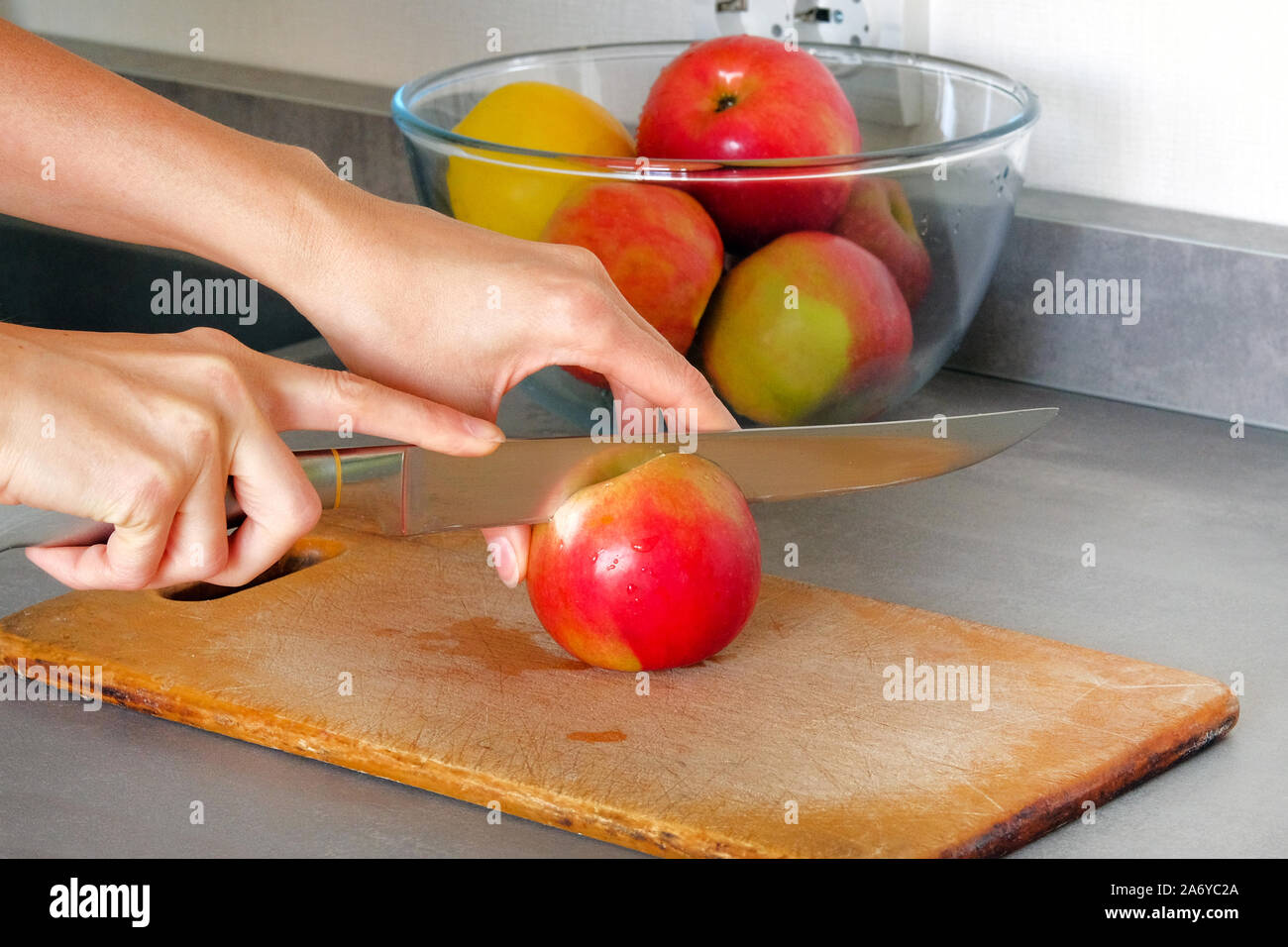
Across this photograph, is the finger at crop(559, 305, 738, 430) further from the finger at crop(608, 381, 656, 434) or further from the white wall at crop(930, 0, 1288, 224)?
the white wall at crop(930, 0, 1288, 224)

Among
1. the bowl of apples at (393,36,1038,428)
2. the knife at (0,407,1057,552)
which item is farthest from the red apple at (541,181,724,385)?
the knife at (0,407,1057,552)

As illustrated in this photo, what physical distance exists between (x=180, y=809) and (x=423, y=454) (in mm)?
233

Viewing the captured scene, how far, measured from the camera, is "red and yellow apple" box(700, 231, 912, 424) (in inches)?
38.4

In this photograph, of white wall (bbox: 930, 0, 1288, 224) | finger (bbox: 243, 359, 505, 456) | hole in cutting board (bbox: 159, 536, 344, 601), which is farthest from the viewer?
white wall (bbox: 930, 0, 1288, 224)

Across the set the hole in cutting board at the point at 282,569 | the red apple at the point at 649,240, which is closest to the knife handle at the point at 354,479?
the hole in cutting board at the point at 282,569

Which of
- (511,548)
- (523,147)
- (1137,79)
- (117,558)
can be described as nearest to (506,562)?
(511,548)

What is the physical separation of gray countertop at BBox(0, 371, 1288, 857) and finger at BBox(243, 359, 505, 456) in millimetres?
181

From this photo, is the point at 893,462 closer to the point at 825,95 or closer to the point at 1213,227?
the point at 825,95

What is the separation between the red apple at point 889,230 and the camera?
3.22ft

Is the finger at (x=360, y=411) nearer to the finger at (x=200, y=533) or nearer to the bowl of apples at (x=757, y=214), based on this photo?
the finger at (x=200, y=533)

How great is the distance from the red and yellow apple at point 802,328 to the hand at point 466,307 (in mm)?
102

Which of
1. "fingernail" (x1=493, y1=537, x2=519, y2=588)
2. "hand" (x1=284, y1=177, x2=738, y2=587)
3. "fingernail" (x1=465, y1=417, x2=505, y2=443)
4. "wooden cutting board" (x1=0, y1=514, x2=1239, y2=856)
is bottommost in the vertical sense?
"wooden cutting board" (x1=0, y1=514, x2=1239, y2=856)

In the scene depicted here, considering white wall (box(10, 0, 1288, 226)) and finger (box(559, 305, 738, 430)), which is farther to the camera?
white wall (box(10, 0, 1288, 226))

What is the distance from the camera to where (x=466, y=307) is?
0.88 meters
